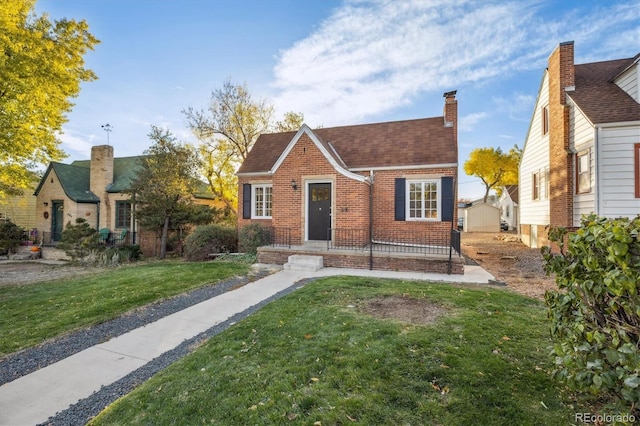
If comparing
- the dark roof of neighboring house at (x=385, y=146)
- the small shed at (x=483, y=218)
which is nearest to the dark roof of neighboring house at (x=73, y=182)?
the dark roof of neighboring house at (x=385, y=146)

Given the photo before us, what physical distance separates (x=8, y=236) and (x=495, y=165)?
47.8 metres

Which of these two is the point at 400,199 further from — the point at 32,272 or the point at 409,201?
the point at 32,272

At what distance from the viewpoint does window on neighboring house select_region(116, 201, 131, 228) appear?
1877cm

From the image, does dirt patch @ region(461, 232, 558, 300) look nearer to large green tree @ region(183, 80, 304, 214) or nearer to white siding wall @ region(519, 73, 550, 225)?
white siding wall @ region(519, 73, 550, 225)

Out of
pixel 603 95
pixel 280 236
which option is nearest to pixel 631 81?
pixel 603 95

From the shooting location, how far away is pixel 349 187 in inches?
446

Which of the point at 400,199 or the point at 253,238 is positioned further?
the point at 253,238

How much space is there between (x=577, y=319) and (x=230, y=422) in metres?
2.96

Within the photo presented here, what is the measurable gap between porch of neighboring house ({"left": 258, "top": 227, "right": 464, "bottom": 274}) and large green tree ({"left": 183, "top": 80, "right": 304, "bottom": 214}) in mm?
10384

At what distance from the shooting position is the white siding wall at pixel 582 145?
10.0m

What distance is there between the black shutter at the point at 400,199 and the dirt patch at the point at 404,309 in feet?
20.1

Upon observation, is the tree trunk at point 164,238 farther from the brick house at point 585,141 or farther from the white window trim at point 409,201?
the brick house at point 585,141

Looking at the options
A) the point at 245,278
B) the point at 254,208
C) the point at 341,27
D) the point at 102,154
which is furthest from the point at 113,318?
the point at 102,154

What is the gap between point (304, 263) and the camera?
999 centimetres
